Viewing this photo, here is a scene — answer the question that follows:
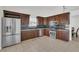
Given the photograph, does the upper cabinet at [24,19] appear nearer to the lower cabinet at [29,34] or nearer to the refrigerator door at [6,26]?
the lower cabinet at [29,34]

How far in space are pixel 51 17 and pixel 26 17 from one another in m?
2.74

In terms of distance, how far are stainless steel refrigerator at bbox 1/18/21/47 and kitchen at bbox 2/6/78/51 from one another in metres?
0.63

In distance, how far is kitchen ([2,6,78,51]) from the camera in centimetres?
591

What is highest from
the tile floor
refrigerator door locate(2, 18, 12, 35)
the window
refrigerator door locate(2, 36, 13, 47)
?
the window

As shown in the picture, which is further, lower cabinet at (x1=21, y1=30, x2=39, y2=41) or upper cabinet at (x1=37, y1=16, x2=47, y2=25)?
upper cabinet at (x1=37, y1=16, x2=47, y2=25)

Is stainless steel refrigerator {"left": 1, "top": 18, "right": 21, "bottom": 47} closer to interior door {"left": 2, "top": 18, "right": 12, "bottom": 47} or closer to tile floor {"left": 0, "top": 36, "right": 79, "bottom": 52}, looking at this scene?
interior door {"left": 2, "top": 18, "right": 12, "bottom": 47}

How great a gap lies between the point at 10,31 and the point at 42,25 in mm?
4619

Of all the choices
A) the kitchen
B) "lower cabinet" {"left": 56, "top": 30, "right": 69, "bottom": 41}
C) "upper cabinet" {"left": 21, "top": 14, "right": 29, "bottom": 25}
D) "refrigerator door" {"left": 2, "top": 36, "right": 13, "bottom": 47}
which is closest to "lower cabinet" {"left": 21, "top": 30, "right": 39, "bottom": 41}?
the kitchen

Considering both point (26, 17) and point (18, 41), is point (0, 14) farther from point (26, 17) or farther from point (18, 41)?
point (26, 17)

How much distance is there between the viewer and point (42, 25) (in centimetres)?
869

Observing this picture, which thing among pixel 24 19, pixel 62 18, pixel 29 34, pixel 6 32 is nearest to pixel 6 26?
pixel 6 32

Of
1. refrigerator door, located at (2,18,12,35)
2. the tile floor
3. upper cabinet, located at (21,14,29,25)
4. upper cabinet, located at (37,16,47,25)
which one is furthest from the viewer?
upper cabinet, located at (37,16,47,25)

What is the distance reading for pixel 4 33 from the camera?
4.27 metres
